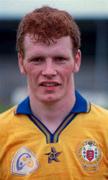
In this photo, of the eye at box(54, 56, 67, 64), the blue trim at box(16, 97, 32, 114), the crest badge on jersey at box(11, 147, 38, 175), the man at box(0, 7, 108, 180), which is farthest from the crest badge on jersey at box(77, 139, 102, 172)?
the eye at box(54, 56, 67, 64)

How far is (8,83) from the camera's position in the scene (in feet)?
74.9

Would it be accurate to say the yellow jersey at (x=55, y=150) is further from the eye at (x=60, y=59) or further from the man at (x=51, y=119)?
the eye at (x=60, y=59)

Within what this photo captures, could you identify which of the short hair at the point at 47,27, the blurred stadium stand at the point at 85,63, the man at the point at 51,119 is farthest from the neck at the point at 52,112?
the blurred stadium stand at the point at 85,63

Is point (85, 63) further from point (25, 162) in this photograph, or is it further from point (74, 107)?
point (25, 162)

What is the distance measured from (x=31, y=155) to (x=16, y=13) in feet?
68.7

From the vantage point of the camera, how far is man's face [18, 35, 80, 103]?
437 centimetres

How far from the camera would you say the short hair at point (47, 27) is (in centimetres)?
438

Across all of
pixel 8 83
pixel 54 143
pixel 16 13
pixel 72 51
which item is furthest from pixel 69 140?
pixel 16 13

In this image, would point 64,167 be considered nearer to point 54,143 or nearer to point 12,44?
point 54,143

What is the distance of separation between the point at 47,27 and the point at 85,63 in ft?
71.3

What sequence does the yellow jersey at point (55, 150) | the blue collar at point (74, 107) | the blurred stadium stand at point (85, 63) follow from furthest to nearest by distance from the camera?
the blurred stadium stand at point (85, 63) → the blue collar at point (74, 107) → the yellow jersey at point (55, 150)

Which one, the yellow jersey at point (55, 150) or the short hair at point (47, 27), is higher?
the short hair at point (47, 27)

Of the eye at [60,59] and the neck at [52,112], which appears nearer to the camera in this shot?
the eye at [60,59]

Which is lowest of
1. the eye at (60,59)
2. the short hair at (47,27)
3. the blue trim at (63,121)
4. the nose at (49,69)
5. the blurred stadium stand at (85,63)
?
the blue trim at (63,121)
